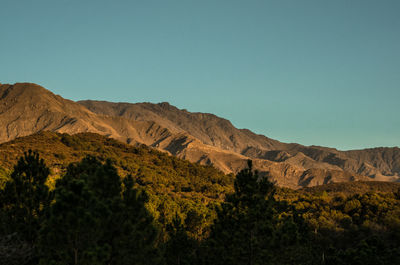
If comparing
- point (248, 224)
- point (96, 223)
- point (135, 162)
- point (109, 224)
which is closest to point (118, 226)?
point (109, 224)

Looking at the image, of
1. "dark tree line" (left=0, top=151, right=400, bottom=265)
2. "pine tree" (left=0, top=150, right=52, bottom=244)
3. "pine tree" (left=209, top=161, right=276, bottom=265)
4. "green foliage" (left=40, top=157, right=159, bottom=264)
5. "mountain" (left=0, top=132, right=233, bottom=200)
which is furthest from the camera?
"mountain" (left=0, top=132, right=233, bottom=200)

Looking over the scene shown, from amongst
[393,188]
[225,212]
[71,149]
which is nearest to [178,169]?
[71,149]

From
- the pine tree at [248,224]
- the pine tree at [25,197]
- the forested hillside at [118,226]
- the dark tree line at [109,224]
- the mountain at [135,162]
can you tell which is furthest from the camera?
the mountain at [135,162]

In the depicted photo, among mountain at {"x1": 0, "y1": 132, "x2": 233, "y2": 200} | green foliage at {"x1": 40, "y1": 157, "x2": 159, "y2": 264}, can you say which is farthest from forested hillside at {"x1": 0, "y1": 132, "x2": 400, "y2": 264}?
mountain at {"x1": 0, "y1": 132, "x2": 233, "y2": 200}

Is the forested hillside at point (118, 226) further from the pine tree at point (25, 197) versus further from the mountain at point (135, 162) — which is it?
the mountain at point (135, 162)

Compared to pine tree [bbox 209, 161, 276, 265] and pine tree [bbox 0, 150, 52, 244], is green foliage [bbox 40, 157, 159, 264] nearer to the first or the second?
pine tree [bbox 0, 150, 52, 244]

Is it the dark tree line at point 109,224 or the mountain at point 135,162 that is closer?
the dark tree line at point 109,224

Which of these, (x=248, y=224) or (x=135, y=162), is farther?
(x=135, y=162)

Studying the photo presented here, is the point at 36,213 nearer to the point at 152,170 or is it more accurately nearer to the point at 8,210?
the point at 8,210

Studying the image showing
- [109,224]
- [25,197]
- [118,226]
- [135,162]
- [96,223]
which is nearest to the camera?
[96,223]

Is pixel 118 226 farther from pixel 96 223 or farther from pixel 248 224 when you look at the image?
pixel 248 224

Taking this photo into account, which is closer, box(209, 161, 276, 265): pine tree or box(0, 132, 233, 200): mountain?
box(209, 161, 276, 265): pine tree

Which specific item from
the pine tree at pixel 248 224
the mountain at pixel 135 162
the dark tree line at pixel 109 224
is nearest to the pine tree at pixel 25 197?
the dark tree line at pixel 109 224

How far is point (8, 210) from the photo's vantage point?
68.9 feet
